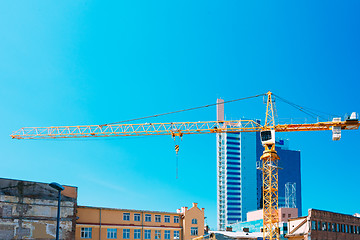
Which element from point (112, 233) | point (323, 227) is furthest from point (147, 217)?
point (323, 227)

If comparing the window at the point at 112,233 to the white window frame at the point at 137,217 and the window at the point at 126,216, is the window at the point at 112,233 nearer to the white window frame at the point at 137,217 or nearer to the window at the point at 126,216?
the window at the point at 126,216

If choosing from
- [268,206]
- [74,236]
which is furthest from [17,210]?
[268,206]

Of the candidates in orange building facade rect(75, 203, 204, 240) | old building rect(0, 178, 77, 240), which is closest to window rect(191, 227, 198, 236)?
orange building facade rect(75, 203, 204, 240)

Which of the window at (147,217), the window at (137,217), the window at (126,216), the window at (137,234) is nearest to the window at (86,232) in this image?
the window at (126,216)

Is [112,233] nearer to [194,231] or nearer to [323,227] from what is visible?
[194,231]

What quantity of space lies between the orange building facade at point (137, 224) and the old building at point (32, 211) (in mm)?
2790

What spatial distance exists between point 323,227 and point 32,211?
5163cm

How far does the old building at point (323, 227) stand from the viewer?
268ft

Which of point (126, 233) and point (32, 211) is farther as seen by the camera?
point (126, 233)

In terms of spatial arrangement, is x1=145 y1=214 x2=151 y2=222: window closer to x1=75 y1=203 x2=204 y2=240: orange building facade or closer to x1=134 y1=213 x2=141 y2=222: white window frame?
x1=75 y1=203 x2=204 y2=240: orange building facade

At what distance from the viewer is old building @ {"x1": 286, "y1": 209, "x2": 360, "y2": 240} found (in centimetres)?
8181

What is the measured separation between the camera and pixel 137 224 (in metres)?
77.6

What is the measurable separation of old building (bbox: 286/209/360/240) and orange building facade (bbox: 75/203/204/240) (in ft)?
58.9

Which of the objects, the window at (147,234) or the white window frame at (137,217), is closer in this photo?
the white window frame at (137,217)
